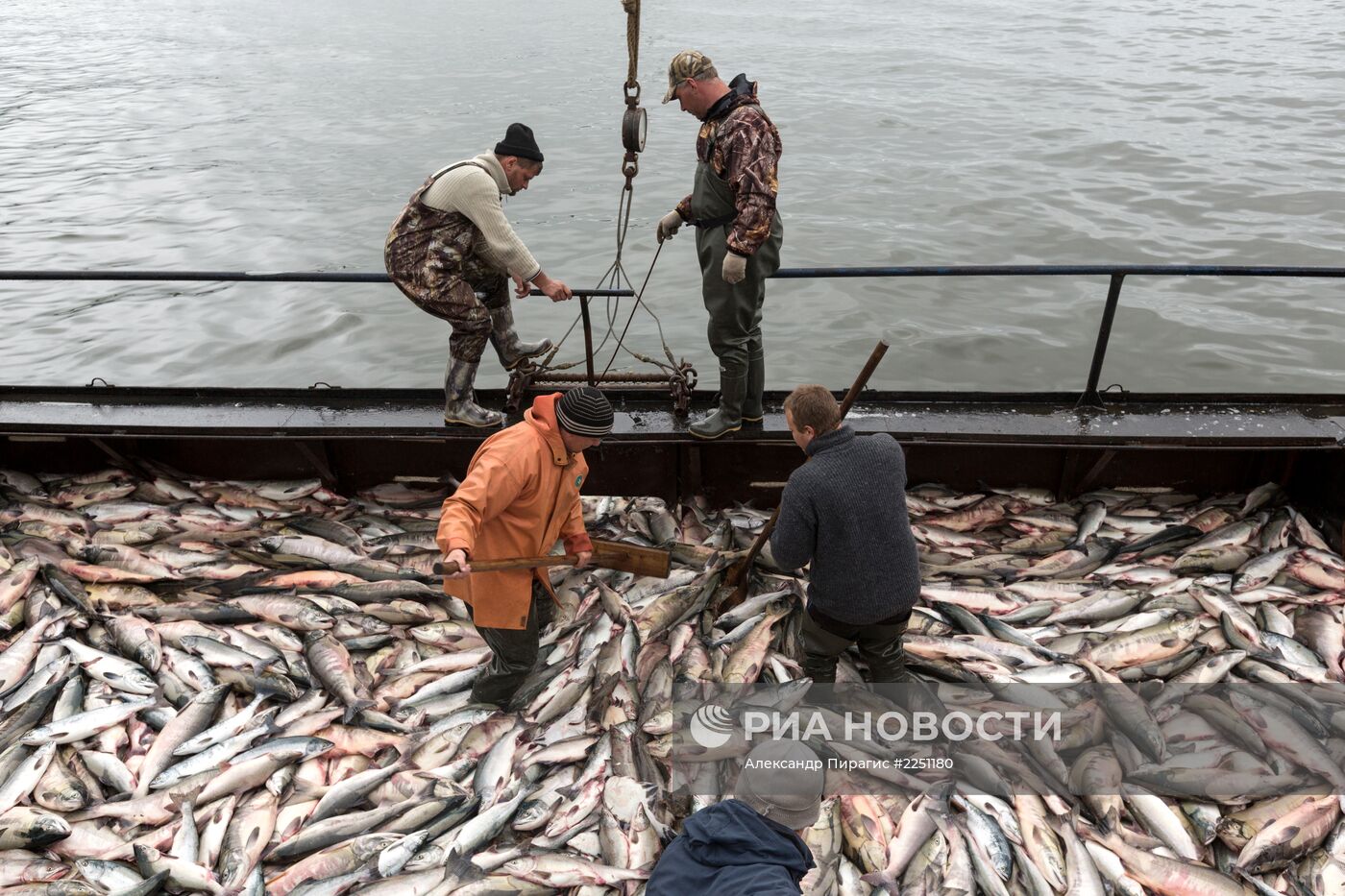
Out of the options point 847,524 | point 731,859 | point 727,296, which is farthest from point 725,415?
point 731,859

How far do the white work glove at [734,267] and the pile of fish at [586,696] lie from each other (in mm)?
1821

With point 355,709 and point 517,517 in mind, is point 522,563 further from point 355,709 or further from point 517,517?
point 355,709

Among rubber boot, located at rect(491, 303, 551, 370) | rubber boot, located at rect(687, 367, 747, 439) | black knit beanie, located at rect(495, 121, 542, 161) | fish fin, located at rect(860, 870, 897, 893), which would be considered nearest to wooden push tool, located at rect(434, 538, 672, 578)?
rubber boot, located at rect(687, 367, 747, 439)

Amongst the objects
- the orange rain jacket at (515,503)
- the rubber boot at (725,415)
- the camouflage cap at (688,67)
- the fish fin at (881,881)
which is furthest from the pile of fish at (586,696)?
the camouflage cap at (688,67)

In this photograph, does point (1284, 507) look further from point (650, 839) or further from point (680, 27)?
point (680, 27)

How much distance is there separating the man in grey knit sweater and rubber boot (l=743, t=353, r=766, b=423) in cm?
166

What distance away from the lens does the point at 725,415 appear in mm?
5984

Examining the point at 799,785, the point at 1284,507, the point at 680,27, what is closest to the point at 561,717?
the point at 799,785

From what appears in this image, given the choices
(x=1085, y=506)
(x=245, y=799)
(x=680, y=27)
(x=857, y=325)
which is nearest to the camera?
(x=245, y=799)

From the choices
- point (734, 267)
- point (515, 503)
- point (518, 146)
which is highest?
point (518, 146)

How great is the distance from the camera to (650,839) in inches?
167

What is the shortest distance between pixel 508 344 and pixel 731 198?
2060 mm

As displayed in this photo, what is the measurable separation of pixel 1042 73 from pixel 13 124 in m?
29.5

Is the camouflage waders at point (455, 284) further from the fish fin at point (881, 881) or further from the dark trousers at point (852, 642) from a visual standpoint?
the fish fin at point (881, 881)
